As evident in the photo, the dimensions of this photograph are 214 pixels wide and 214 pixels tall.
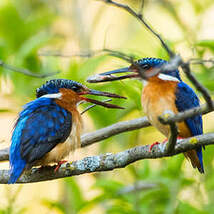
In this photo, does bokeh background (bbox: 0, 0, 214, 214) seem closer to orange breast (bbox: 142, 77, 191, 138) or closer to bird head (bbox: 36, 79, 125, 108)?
bird head (bbox: 36, 79, 125, 108)

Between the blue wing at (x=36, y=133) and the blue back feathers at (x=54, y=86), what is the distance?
0.14 meters

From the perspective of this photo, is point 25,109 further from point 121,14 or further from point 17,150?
point 121,14

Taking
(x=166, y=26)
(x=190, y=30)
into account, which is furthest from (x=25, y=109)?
(x=166, y=26)

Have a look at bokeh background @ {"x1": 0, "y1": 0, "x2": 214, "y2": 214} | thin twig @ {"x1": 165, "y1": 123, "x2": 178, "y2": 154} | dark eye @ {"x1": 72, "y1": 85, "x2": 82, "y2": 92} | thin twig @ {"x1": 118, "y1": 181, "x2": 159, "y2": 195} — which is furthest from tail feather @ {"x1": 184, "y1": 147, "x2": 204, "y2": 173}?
dark eye @ {"x1": 72, "y1": 85, "x2": 82, "y2": 92}

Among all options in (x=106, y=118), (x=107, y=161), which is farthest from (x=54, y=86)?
(x=107, y=161)

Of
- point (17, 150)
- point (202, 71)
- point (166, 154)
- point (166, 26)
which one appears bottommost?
point (166, 154)

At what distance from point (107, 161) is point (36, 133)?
645 mm

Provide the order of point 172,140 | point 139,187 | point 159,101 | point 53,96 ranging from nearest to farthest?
point 172,140 → point 159,101 → point 53,96 → point 139,187

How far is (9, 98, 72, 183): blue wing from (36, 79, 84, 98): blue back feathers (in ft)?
0.47

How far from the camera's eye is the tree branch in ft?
9.48

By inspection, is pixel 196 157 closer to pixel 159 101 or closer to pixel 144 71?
pixel 159 101

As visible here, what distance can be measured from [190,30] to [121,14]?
13.8ft

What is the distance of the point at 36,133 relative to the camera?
3705 millimetres

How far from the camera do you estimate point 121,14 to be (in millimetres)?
10266
